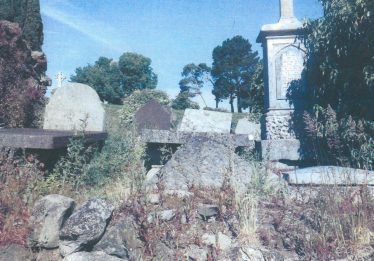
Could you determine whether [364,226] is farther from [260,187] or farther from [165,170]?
[165,170]

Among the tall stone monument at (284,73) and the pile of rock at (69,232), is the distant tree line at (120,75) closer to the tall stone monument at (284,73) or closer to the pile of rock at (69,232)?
the tall stone monument at (284,73)

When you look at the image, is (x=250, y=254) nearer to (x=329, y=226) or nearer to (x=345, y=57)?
(x=329, y=226)

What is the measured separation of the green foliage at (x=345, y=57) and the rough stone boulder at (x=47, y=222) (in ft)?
18.2

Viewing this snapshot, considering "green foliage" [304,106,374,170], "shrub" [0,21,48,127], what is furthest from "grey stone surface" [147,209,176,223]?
"shrub" [0,21,48,127]

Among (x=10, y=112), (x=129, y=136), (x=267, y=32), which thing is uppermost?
(x=267, y=32)

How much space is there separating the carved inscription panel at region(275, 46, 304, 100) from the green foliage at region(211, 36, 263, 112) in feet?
108

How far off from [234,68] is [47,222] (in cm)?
4008

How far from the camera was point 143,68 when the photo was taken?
48562 mm

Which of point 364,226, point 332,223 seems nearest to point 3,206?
point 332,223

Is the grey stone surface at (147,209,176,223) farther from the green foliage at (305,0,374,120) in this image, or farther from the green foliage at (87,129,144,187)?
the green foliage at (305,0,374,120)

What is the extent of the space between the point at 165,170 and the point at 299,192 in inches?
70.6

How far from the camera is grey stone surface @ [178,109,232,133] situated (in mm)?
12766

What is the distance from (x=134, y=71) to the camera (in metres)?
48.2

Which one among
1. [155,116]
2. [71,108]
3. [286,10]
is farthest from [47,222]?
[155,116]
